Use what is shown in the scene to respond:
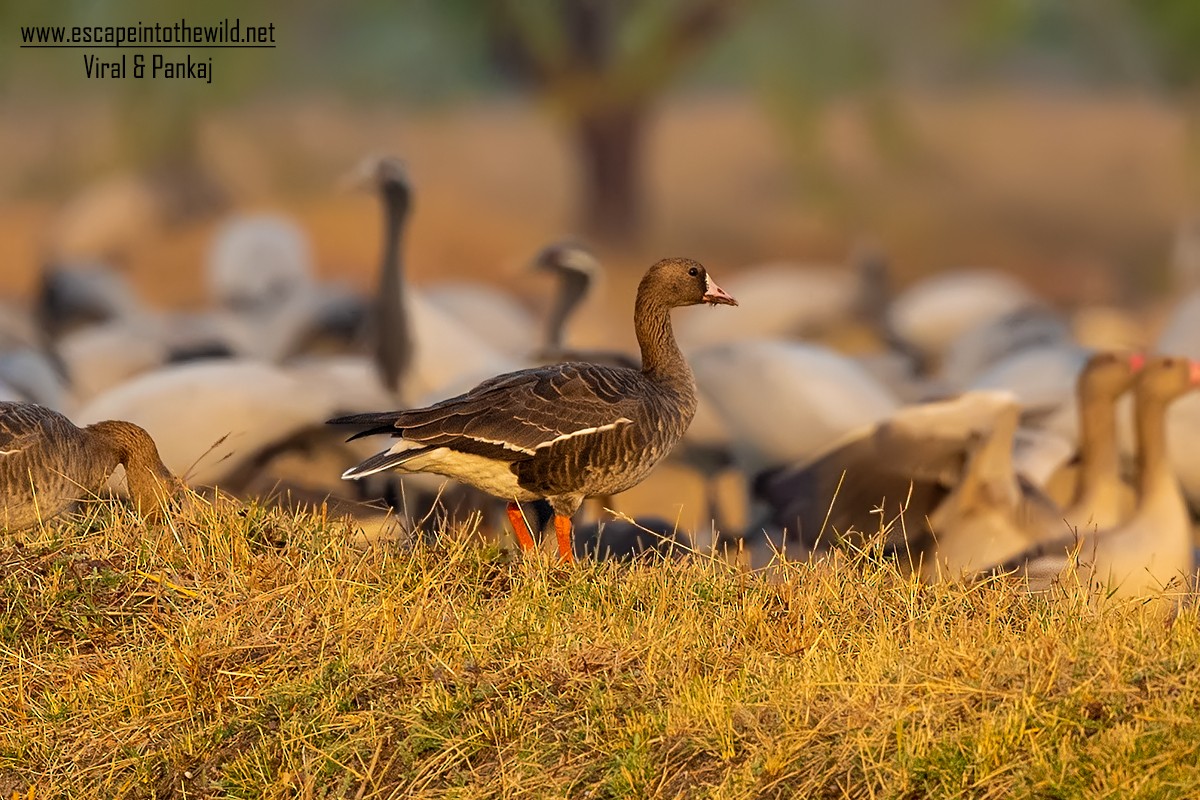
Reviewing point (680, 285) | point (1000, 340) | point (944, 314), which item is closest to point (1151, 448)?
point (680, 285)

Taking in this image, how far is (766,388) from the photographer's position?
10289mm

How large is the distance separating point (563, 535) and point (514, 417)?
45 cm

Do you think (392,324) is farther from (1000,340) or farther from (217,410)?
(1000,340)

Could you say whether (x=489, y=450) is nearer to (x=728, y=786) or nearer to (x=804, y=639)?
(x=804, y=639)

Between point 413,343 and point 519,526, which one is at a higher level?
point 519,526

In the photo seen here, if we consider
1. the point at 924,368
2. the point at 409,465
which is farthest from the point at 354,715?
the point at 924,368

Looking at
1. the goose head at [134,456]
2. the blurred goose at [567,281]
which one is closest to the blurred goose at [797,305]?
the blurred goose at [567,281]

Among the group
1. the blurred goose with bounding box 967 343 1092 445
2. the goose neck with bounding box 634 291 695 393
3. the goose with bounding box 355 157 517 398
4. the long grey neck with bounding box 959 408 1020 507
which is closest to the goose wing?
the goose neck with bounding box 634 291 695 393

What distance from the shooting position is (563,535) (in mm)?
6008

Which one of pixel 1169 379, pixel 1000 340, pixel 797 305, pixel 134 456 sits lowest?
pixel 797 305

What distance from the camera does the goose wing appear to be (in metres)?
5.75

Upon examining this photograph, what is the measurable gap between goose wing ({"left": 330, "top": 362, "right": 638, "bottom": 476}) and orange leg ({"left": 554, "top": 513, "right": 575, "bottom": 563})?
1.04ft

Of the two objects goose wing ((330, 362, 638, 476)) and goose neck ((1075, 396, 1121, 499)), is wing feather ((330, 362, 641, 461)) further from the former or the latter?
goose neck ((1075, 396, 1121, 499))

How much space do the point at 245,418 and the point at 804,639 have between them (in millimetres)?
4931
